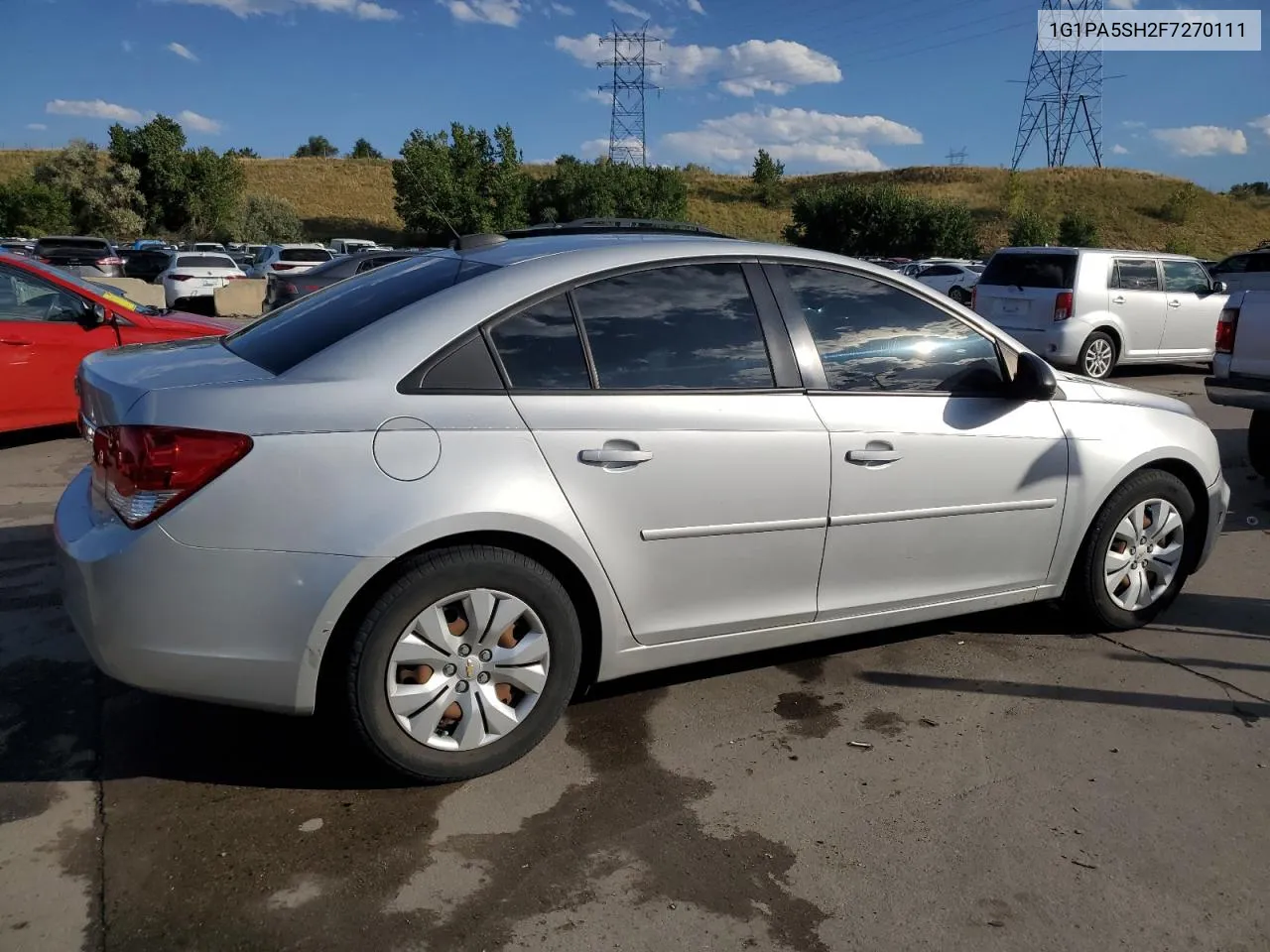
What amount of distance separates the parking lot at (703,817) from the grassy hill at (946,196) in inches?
2614

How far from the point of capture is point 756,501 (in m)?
3.43

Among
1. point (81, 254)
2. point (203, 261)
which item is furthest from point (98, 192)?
point (203, 261)

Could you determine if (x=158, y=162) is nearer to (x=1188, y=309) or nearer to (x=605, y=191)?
(x=605, y=191)

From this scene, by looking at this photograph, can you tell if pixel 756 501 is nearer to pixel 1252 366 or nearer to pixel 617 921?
pixel 617 921

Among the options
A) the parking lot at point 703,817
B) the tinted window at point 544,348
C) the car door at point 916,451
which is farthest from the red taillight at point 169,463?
the car door at point 916,451

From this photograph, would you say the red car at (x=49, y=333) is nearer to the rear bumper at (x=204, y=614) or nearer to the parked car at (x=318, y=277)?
the rear bumper at (x=204, y=614)

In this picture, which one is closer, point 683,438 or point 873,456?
point 683,438

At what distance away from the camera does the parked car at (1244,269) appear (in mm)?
16016

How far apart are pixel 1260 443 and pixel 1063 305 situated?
5728mm

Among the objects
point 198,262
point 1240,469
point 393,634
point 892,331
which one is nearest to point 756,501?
point 892,331

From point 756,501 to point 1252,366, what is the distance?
5235 mm

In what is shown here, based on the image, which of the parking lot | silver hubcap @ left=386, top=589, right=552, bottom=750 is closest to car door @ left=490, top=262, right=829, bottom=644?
silver hubcap @ left=386, top=589, right=552, bottom=750

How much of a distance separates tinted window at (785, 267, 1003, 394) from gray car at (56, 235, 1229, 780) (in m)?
0.01

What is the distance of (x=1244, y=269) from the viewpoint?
1812 cm
